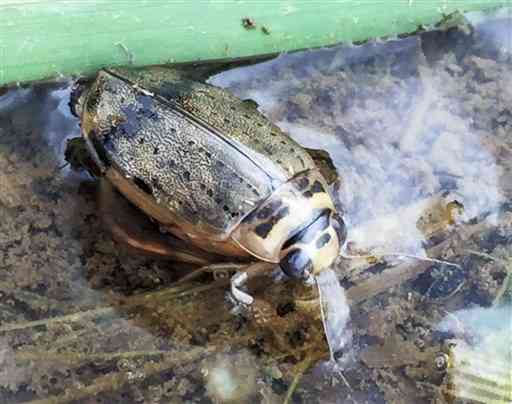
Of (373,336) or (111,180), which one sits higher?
(111,180)

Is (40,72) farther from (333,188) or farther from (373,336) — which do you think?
(373,336)

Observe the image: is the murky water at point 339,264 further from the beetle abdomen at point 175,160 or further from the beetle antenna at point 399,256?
the beetle abdomen at point 175,160

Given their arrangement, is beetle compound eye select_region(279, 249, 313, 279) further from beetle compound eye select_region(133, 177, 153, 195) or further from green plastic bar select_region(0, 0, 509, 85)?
green plastic bar select_region(0, 0, 509, 85)

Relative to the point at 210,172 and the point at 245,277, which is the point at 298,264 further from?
the point at 210,172

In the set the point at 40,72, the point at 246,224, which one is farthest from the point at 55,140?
the point at 246,224

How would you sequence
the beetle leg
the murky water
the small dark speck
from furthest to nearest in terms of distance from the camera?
the small dark speck < the beetle leg < the murky water

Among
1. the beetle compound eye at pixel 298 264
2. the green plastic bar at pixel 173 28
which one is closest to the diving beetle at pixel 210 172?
the beetle compound eye at pixel 298 264

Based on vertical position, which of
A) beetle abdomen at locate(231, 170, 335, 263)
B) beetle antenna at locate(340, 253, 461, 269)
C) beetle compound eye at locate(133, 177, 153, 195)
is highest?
Answer: beetle compound eye at locate(133, 177, 153, 195)

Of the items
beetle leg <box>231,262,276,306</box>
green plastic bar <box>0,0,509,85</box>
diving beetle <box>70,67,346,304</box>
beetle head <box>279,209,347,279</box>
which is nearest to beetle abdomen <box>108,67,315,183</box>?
diving beetle <box>70,67,346,304</box>
